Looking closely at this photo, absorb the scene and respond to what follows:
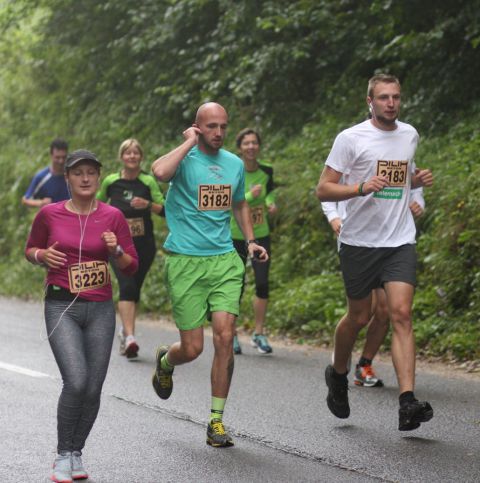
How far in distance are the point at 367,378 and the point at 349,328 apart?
1471 millimetres

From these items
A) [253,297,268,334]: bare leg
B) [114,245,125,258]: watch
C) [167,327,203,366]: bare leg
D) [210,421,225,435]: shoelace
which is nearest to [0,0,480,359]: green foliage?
[253,297,268,334]: bare leg

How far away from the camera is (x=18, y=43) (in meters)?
30.1

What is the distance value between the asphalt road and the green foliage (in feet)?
6.60

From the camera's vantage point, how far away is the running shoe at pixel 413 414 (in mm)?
6699

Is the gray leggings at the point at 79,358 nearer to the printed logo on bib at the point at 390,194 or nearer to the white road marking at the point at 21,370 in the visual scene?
the printed logo on bib at the point at 390,194

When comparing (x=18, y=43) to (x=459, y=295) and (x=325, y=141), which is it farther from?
(x=459, y=295)

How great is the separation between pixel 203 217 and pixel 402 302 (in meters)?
1.37

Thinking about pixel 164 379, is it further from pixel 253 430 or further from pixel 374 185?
pixel 374 185

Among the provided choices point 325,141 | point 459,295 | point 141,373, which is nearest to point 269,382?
point 141,373

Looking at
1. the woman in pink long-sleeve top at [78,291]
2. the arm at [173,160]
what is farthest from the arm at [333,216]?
the woman in pink long-sleeve top at [78,291]

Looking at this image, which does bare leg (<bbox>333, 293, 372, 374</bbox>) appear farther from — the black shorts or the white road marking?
the white road marking

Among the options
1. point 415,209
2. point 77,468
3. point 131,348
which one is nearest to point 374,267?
point 415,209

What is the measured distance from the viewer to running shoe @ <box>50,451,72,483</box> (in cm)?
600

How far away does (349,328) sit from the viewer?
7.72 metres
